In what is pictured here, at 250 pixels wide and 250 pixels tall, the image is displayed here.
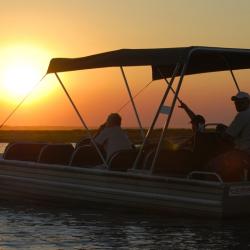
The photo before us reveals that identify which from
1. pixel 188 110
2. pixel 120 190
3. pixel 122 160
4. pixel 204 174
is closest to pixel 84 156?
pixel 122 160

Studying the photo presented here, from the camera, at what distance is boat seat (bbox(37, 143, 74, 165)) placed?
14688 millimetres

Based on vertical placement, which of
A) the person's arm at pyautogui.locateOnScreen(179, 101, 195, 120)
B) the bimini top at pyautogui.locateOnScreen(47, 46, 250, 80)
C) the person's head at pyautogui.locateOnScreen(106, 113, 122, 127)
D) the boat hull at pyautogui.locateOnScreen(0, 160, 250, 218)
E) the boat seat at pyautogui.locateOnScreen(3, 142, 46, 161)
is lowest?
the boat hull at pyautogui.locateOnScreen(0, 160, 250, 218)

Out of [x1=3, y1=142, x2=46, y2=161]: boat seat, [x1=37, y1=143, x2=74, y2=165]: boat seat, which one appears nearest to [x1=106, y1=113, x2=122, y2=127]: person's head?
[x1=37, y1=143, x2=74, y2=165]: boat seat

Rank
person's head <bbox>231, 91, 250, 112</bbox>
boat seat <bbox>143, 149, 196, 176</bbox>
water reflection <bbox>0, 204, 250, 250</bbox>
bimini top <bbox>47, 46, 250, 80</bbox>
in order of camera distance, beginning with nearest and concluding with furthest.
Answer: water reflection <bbox>0, 204, 250, 250</bbox>
bimini top <bbox>47, 46, 250, 80</bbox>
person's head <bbox>231, 91, 250, 112</bbox>
boat seat <bbox>143, 149, 196, 176</bbox>

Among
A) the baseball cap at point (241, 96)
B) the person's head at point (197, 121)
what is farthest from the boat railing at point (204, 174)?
the person's head at point (197, 121)

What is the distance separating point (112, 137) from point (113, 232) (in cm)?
333

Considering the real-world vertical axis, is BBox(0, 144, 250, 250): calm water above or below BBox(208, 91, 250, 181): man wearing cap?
below

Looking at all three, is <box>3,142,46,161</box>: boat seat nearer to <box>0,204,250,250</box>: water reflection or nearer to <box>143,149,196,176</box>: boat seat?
<box>0,204,250,250</box>: water reflection

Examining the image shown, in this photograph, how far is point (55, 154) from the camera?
1474cm

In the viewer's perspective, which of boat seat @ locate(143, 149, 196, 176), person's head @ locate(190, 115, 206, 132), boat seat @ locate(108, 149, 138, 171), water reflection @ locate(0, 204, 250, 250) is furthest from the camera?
person's head @ locate(190, 115, 206, 132)

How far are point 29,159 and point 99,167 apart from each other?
2.04 meters

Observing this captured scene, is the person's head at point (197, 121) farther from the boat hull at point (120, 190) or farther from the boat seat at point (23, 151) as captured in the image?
the boat seat at point (23, 151)

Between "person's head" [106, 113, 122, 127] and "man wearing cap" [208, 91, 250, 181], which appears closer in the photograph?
"man wearing cap" [208, 91, 250, 181]

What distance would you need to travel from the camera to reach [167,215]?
1246cm
